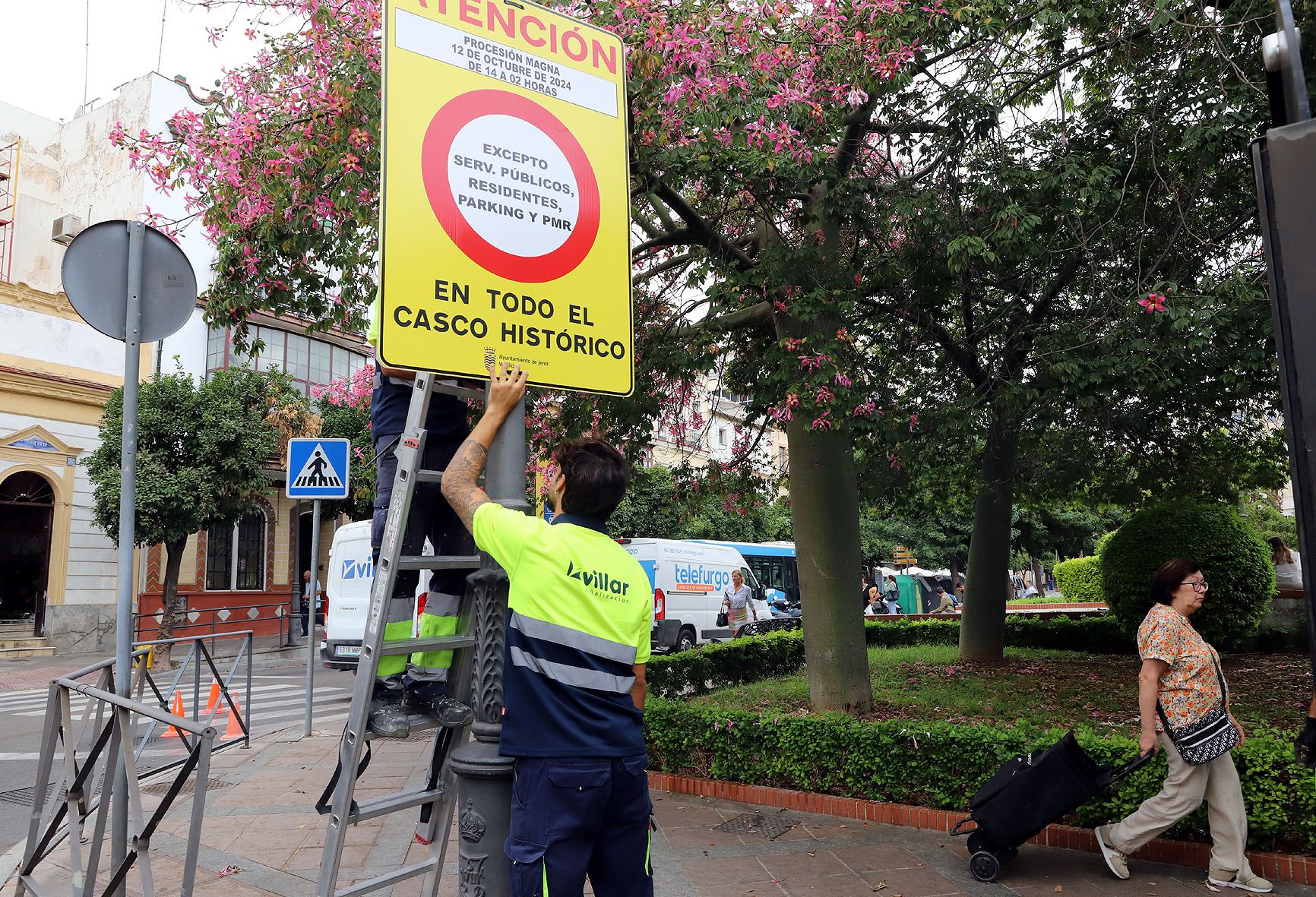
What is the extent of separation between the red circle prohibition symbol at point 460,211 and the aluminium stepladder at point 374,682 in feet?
1.49

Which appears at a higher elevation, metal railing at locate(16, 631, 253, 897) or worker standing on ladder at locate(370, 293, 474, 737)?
worker standing on ladder at locate(370, 293, 474, 737)

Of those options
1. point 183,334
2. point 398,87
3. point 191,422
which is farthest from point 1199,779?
point 183,334

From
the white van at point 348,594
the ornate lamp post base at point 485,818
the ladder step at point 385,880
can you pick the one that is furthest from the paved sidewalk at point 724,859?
the white van at point 348,594

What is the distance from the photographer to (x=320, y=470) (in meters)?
9.57

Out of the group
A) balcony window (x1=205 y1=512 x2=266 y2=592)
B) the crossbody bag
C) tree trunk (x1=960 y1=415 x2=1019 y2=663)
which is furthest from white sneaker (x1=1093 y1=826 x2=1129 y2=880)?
balcony window (x1=205 y1=512 x2=266 y2=592)

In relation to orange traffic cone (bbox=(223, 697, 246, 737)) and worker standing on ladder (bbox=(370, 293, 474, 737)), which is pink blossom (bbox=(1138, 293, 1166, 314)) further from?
orange traffic cone (bbox=(223, 697, 246, 737))

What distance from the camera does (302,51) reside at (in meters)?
6.61

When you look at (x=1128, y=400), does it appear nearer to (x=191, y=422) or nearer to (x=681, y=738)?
(x=681, y=738)

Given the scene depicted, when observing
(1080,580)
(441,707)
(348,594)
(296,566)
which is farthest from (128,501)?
(1080,580)

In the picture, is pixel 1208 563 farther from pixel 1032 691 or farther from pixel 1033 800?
pixel 1033 800

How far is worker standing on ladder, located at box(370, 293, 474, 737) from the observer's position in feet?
10.4

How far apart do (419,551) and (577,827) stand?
1191 mm

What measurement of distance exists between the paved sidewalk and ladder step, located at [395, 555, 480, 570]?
2.29m

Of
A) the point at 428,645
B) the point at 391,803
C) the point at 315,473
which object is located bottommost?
the point at 391,803
